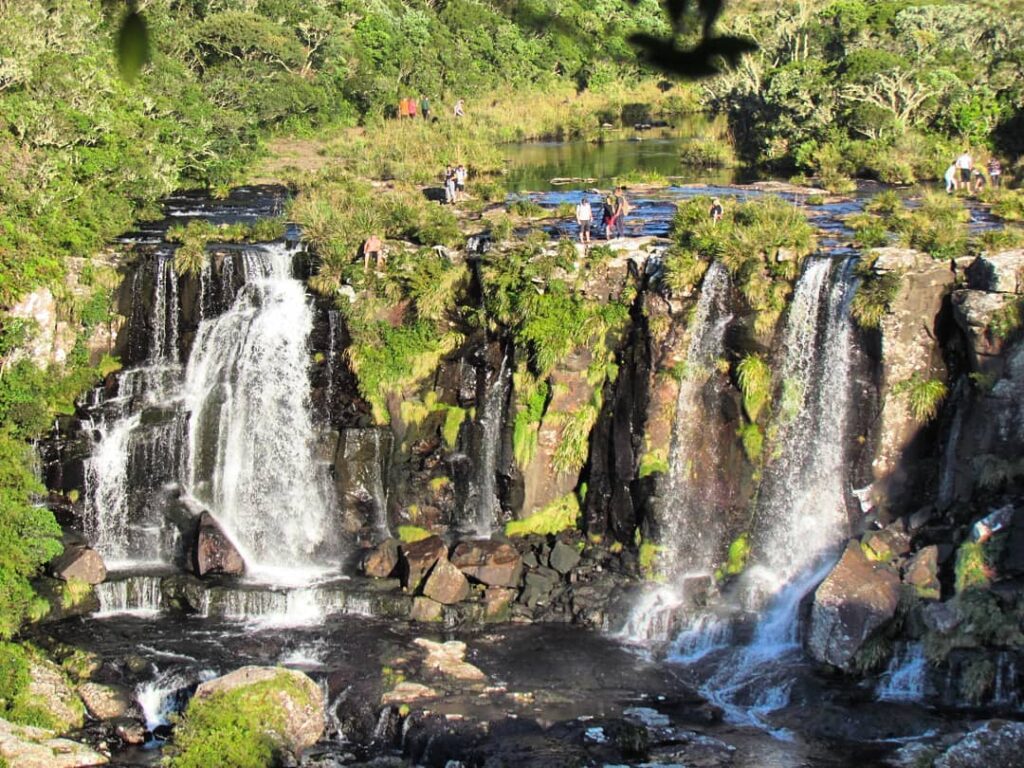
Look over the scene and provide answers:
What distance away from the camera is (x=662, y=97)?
61594 mm

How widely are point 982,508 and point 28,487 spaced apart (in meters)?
19.3

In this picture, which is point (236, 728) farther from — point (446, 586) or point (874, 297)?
point (874, 297)

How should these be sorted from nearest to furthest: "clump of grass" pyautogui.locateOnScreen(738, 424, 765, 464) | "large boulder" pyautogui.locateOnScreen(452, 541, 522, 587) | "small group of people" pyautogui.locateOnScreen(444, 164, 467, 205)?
1. "large boulder" pyautogui.locateOnScreen(452, 541, 522, 587)
2. "clump of grass" pyautogui.locateOnScreen(738, 424, 765, 464)
3. "small group of people" pyautogui.locateOnScreen(444, 164, 467, 205)

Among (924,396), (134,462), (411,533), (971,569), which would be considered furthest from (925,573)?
(134,462)

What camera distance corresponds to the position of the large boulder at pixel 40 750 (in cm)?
1839

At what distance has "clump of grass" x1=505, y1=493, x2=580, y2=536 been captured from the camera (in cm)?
2647

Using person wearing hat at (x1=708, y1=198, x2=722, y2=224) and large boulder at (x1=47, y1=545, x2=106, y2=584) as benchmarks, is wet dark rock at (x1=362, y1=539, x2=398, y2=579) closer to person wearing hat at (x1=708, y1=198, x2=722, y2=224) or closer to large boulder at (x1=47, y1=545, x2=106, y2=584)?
large boulder at (x1=47, y1=545, x2=106, y2=584)

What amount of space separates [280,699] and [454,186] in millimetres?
20615

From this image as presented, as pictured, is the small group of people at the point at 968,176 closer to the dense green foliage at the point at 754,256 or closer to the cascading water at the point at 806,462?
the dense green foliage at the point at 754,256

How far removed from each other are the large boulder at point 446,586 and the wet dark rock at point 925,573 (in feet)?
28.3

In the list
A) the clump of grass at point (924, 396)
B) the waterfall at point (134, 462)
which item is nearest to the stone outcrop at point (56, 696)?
the waterfall at point (134, 462)

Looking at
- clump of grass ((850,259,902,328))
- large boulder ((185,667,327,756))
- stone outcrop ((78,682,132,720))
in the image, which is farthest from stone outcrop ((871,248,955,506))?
stone outcrop ((78,682,132,720))

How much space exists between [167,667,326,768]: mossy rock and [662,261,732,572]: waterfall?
864 centimetres

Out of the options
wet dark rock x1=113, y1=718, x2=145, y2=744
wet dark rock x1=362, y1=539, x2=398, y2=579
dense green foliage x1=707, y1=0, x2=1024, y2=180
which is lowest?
wet dark rock x1=113, y1=718, x2=145, y2=744
